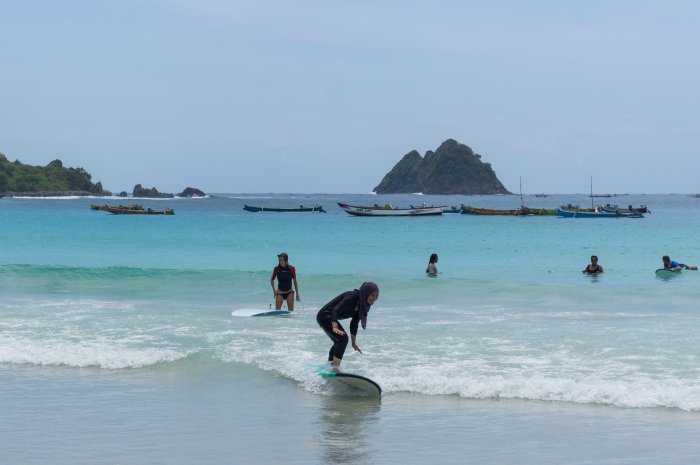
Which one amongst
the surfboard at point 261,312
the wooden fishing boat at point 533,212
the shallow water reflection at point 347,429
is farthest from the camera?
the wooden fishing boat at point 533,212

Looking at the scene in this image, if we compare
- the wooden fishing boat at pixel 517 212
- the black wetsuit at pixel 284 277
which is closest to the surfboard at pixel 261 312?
the black wetsuit at pixel 284 277

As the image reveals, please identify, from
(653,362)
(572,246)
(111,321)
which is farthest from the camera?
(572,246)

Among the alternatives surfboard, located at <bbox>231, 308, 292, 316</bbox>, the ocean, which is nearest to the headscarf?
the ocean

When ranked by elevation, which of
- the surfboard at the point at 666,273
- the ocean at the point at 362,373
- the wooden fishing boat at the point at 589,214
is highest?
the wooden fishing boat at the point at 589,214

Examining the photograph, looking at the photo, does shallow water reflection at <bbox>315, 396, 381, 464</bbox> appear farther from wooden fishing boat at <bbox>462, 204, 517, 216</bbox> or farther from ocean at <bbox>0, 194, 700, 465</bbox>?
wooden fishing boat at <bbox>462, 204, 517, 216</bbox>

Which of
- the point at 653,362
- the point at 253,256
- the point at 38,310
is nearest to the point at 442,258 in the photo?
the point at 253,256

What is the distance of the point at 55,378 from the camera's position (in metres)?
14.3

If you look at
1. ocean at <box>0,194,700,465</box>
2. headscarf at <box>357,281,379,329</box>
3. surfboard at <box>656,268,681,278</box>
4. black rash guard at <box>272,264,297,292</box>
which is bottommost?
surfboard at <box>656,268,681,278</box>

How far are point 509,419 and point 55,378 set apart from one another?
7.63 m

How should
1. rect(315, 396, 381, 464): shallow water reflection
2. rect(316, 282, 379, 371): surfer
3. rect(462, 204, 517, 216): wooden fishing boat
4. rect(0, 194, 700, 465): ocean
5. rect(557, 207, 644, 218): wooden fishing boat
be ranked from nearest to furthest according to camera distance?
rect(315, 396, 381, 464): shallow water reflection, rect(0, 194, 700, 465): ocean, rect(316, 282, 379, 371): surfer, rect(557, 207, 644, 218): wooden fishing boat, rect(462, 204, 517, 216): wooden fishing boat

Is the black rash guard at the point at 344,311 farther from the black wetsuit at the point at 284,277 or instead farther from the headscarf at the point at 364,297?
the black wetsuit at the point at 284,277

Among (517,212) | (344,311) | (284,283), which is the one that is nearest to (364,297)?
(344,311)

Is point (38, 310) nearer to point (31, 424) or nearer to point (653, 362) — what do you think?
point (31, 424)

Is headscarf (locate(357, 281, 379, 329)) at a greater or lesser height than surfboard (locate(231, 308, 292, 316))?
greater
